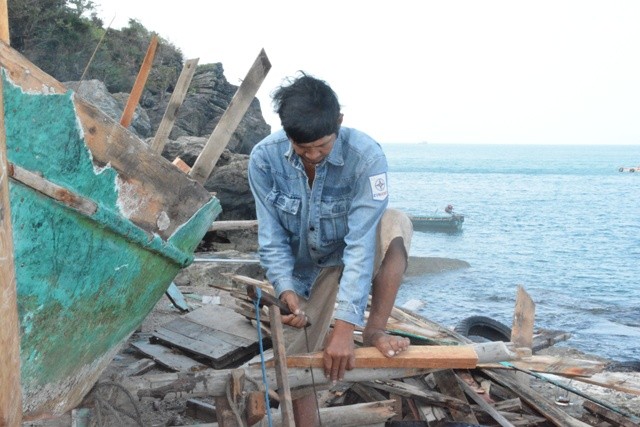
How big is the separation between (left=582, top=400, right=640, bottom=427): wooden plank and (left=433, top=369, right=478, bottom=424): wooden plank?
4.06 ft

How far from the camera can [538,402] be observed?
4898 millimetres

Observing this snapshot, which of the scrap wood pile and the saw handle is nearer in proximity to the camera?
the saw handle

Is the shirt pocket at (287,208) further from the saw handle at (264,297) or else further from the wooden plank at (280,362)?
the wooden plank at (280,362)

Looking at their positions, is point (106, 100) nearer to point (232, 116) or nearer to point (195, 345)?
point (195, 345)

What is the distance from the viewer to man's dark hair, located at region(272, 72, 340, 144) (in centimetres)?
343

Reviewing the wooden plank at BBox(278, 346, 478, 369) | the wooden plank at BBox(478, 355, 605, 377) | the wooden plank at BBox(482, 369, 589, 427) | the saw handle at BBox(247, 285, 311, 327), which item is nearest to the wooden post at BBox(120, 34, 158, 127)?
the saw handle at BBox(247, 285, 311, 327)

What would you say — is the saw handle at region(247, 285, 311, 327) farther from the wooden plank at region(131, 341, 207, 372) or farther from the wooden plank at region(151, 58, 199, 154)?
the wooden plank at region(131, 341, 207, 372)

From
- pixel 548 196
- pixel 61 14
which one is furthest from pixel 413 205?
pixel 61 14

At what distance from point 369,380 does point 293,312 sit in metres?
0.69

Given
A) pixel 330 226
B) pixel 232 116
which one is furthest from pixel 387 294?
pixel 232 116

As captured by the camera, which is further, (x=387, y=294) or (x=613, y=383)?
(x=613, y=383)

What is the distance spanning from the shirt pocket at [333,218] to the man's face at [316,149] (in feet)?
1.18

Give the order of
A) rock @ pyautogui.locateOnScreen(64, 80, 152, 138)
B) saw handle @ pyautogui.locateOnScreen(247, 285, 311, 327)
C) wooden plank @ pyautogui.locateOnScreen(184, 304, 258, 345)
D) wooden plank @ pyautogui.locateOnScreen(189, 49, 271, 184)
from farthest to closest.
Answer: rock @ pyautogui.locateOnScreen(64, 80, 152, 138), wooden plank @ pyautogui.locateOnScreen(184, 304, 258, 345), wooden plank @ pyautogui.locateOnScreen(189, 49, 271, 184), saw handle @ pyautogui.locateOnScreen(247, 285, 311, 327)

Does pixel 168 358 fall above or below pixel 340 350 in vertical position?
below
